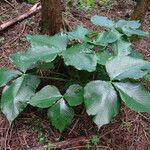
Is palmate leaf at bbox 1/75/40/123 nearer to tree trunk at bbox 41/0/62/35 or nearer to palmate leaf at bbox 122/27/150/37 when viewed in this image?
tree trunk at bbox 41/0/62/35

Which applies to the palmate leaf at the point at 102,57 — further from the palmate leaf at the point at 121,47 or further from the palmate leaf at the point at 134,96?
the palmate leaf at the point at 134,96

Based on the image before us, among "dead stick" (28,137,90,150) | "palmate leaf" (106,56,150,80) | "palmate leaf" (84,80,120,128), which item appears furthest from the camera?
"dead stick" (28,137,90,150)

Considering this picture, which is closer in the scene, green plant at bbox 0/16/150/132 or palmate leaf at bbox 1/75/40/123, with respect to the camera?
green plant at bbox 0/16/150/132

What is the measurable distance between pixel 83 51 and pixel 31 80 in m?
0.49

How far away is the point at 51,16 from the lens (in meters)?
3.02

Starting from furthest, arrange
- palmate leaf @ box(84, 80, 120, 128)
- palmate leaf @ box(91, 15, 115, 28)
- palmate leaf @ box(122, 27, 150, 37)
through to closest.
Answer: palmate leaf @ box(91, 15, 115, 28), palmate leaf @ box(122, 27, 150, 37), palmate leaf @ box(84, 80, 120, 128)

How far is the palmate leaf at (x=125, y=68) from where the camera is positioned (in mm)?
2385

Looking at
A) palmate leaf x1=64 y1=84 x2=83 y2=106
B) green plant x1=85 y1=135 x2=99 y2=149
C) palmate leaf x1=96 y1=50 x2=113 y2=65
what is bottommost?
green plant x1=85 y1=135 x2=99 y2=149

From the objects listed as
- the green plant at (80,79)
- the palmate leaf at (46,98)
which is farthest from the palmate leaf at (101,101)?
the palmate leaf at (46,98)

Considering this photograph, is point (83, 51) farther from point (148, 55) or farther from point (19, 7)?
point (19, 7)

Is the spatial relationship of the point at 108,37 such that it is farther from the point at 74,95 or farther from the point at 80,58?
the point at 74,95

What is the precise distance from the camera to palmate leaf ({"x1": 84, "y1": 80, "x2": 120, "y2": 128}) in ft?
7.47

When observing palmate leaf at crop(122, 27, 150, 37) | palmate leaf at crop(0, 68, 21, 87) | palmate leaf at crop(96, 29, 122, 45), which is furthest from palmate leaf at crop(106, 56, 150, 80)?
palmate leaf at crop(0, 68, 21, 87)

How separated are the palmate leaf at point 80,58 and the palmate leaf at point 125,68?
0.13m
